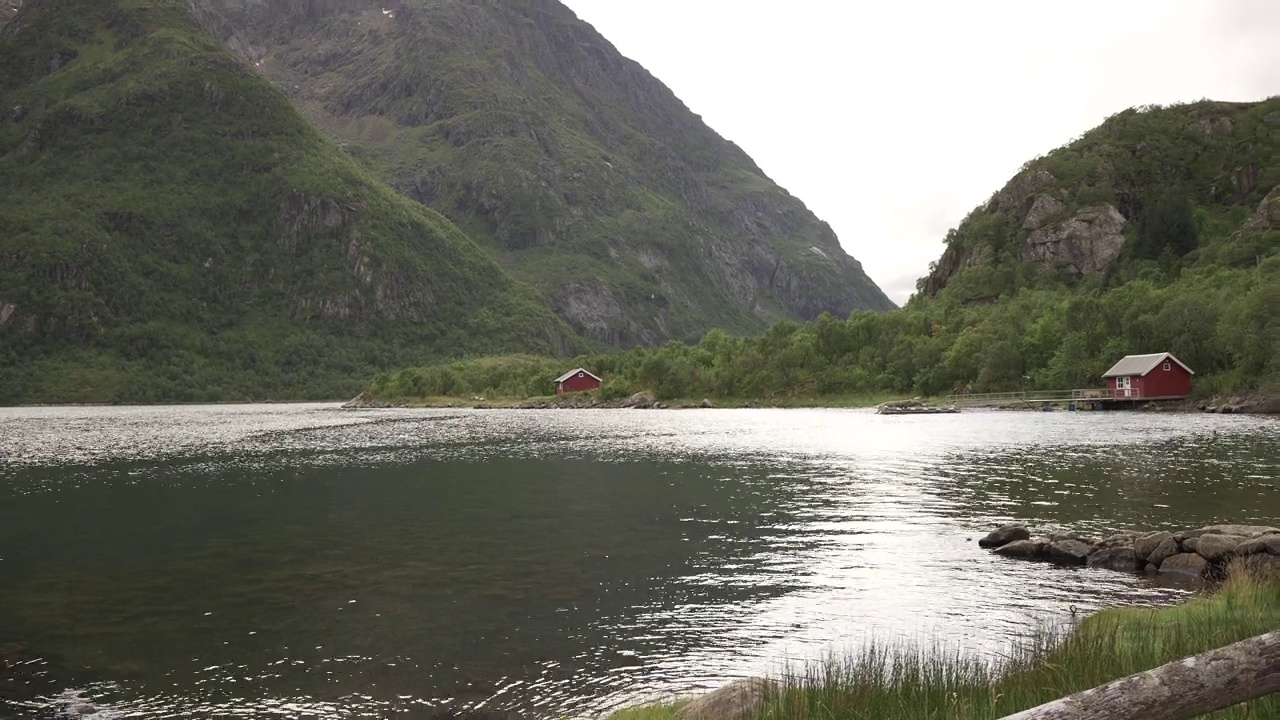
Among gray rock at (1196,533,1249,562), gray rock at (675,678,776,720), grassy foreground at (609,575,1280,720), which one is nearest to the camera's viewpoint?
grassy foreground at (609,575,1280,720)

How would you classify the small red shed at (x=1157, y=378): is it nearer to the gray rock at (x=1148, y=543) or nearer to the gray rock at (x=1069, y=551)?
the gray rock at (x=1148, y=543)

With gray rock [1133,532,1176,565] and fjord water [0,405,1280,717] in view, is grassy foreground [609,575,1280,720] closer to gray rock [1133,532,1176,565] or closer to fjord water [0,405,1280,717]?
fjord water [0,405,1280,717]

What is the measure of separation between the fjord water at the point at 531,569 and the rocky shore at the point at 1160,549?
1.70 m

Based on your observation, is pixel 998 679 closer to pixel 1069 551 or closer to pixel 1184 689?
pixel 1184 689

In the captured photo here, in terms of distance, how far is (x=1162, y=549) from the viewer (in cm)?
3116

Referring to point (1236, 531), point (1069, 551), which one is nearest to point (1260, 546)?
point (1236, 531)

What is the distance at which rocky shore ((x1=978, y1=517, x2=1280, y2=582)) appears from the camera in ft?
93.2

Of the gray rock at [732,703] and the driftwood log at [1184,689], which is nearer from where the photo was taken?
the driftwood log at [1184,689]

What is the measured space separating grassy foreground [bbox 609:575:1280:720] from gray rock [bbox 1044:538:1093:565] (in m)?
12.4

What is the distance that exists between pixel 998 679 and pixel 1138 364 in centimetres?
13410

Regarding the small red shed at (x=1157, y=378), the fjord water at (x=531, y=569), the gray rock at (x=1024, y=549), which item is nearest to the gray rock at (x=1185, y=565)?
the fjord water at (x=531, y=569)

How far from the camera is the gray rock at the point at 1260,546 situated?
27.9m

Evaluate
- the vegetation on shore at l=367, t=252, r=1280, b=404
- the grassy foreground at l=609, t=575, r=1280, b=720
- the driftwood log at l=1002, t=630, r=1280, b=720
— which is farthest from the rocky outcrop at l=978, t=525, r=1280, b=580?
the vegetation on shore at l=367, t=252, r=1280, b=404

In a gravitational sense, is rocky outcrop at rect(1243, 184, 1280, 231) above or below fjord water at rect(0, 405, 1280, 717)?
above
